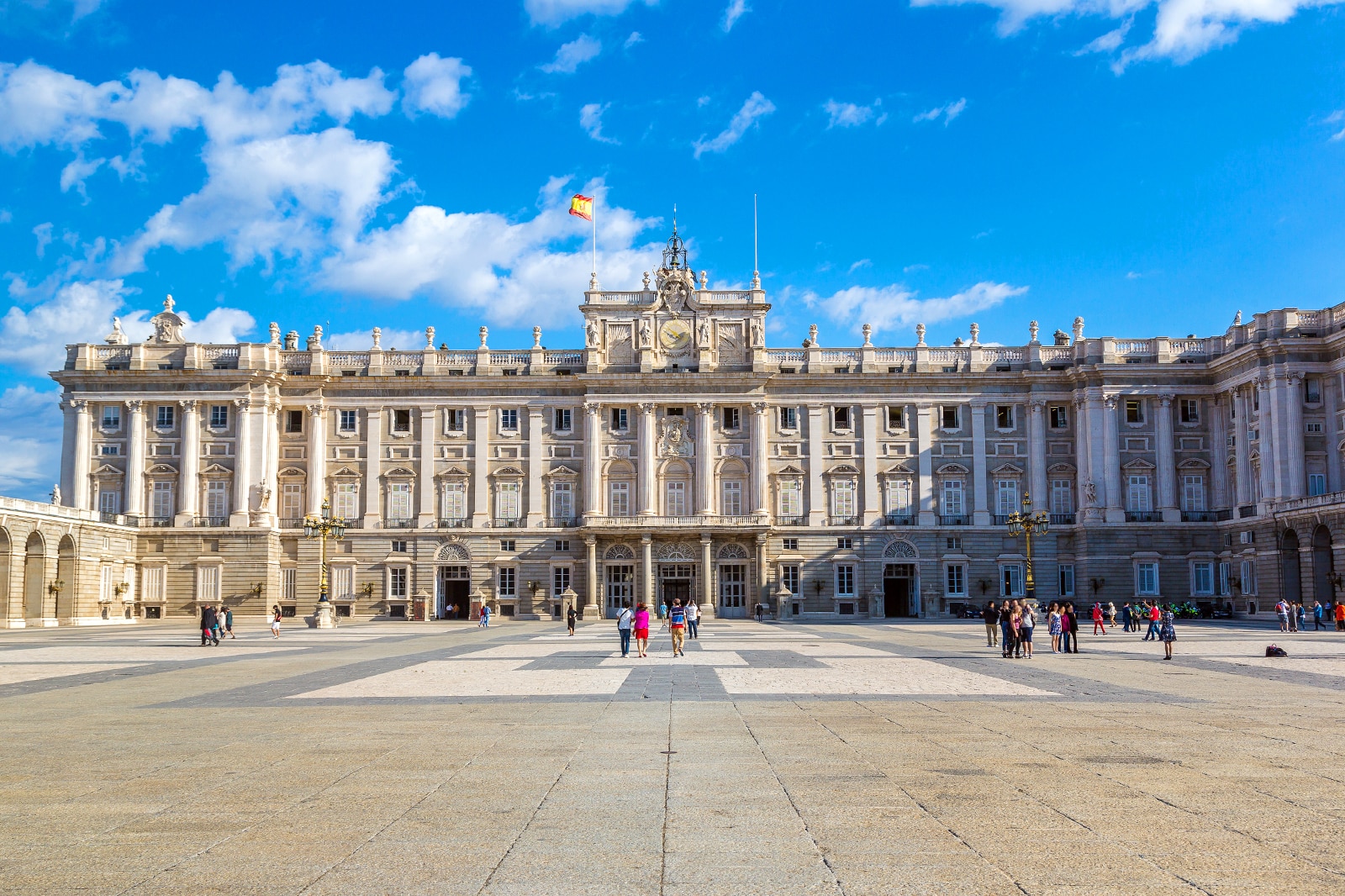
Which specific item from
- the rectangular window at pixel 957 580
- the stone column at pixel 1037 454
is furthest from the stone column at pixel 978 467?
the rectangular window at pixel 957 580

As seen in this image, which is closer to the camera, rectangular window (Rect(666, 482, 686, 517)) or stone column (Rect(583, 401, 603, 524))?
stone column (Rect(583, 401, 603, 524))

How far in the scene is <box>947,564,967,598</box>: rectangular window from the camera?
7150 cm

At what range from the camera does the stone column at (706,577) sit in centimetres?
6969

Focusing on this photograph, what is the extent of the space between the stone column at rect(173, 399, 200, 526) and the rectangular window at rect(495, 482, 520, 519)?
18070 millimetres

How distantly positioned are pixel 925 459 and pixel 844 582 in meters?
9.18

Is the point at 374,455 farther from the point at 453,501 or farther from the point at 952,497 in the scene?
the point at 952,497

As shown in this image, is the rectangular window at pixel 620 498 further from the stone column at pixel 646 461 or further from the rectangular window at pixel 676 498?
the rectangular window at pixel 676 498

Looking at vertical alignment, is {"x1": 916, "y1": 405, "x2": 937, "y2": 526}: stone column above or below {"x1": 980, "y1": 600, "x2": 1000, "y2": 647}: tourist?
above

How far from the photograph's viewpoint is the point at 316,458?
72250mm

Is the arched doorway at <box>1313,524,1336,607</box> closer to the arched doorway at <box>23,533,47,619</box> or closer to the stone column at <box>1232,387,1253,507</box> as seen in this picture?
the stone column at <box>1232,387,1253,507</box>

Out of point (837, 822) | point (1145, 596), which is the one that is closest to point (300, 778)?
point (837, 822)

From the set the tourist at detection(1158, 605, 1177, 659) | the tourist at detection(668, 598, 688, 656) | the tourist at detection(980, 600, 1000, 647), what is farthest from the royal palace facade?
the tourist at detection(1158, 605, 1177, 659)

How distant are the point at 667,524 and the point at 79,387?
120ft

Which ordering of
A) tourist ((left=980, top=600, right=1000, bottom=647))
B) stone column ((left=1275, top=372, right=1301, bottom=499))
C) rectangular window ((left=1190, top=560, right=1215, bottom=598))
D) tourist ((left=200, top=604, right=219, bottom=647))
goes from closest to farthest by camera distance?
tourist ((left=980, top=600, right=1000, bottom=647)), tourist ((left=200, top=604, right=219, bottom=647)), stone column ((left=1275, top=372, right=1301, bottom=499)), rectangular window ((left=1190, top=560, right=1215, bottom=598))
